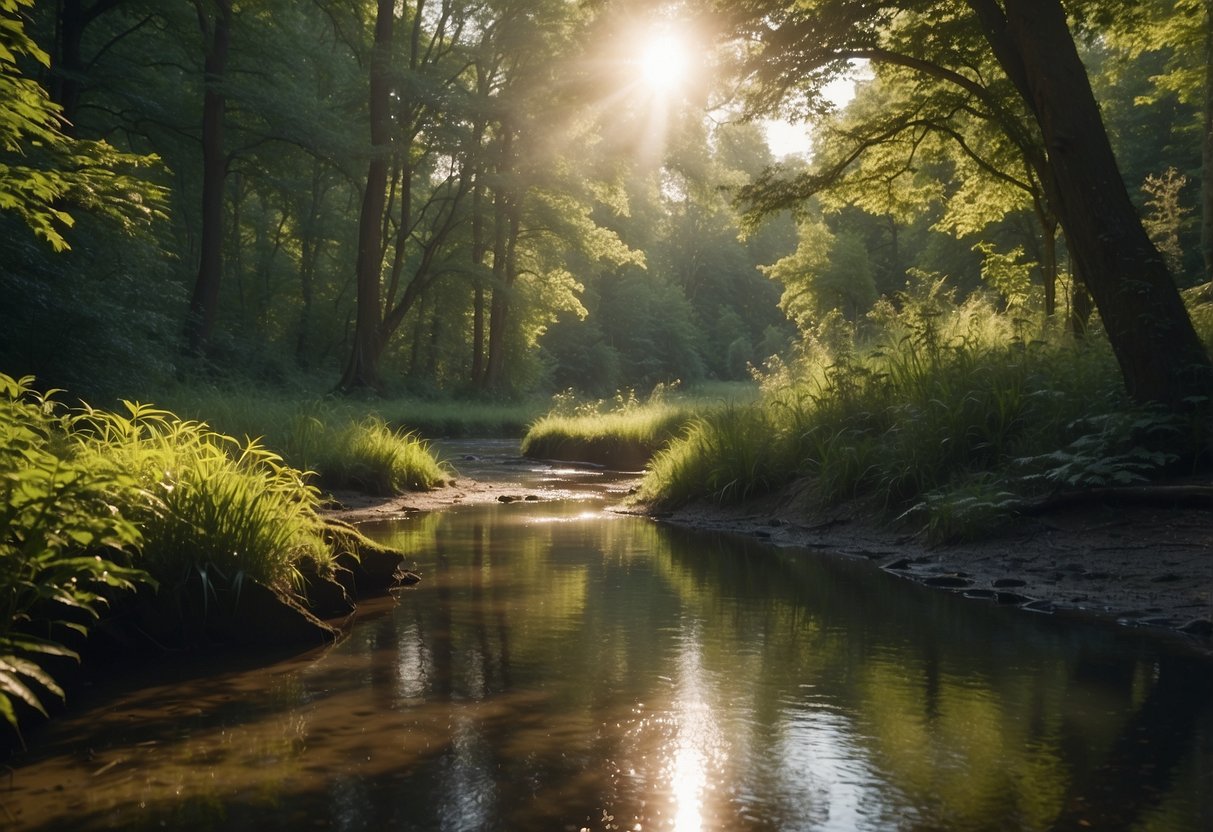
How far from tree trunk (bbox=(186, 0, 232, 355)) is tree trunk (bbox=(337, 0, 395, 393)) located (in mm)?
3715

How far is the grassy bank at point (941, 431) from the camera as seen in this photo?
8109mm

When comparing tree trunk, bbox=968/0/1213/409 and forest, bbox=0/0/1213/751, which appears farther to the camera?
tree trunk, bbox=968/0/1213/409

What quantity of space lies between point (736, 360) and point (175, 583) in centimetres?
7660

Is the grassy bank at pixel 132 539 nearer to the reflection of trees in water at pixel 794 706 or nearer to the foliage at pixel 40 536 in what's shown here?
the foliage at pixel 40 536

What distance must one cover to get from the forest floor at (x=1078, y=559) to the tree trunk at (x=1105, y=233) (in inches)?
43.8

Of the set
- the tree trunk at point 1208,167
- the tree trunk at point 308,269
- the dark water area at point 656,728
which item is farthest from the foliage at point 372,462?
the tree trunk at point 308,269

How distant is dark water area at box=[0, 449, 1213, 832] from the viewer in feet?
11.0

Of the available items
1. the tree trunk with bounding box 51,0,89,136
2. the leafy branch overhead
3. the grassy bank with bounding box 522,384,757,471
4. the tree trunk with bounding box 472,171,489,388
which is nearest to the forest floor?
the leafy branch overhead

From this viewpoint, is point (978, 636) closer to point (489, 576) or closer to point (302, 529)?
point (489, 576)

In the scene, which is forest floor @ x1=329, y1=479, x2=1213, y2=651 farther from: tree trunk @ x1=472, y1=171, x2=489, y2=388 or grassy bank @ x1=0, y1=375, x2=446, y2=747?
tree trunk @ x1=472, y1=171, x2=489, y2=388

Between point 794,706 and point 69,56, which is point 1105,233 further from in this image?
point 69,56

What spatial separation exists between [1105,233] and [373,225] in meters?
19.6

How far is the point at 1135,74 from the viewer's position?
112ft

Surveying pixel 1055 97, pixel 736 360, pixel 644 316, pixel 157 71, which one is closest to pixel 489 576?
pixel 1055 97
